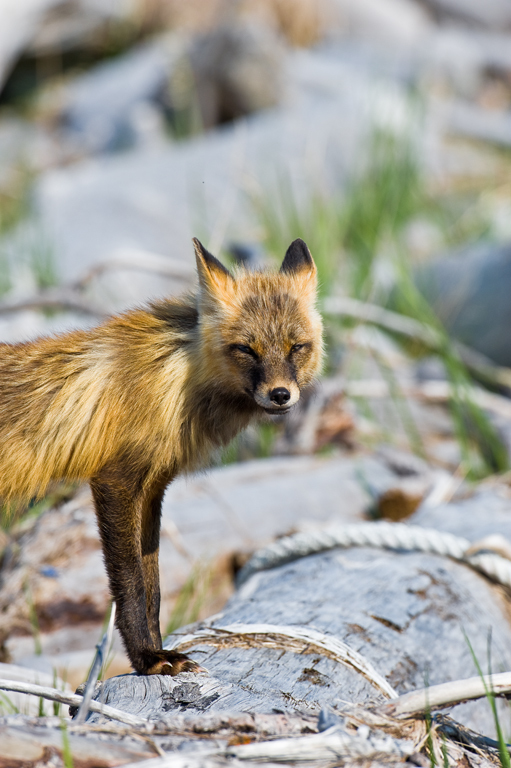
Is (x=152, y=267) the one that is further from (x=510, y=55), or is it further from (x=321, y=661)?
(x=510, y=55)

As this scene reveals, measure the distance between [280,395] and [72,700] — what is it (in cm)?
143

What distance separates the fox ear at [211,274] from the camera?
3395mm

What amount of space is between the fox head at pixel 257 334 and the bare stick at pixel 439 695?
126 centimetres

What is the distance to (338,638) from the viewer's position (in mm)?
3076

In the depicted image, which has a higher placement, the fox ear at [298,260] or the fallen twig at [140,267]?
the fox ear at [298,260]

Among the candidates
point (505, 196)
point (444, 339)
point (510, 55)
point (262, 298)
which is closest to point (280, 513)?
point (444, 339)

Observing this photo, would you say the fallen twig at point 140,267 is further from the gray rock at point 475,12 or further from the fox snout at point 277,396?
the gray rock at point 475,12

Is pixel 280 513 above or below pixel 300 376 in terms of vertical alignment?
below

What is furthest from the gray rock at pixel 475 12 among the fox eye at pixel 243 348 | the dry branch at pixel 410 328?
the fox eye at pixel 243 348

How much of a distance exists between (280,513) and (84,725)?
3.50 metres

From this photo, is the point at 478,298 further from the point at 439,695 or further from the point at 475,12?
the point at 475,12

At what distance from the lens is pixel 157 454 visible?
10.6 feet

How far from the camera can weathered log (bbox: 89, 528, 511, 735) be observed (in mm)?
2631

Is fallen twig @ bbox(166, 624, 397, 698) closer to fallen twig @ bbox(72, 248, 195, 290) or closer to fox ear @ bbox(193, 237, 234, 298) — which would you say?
fox ear @ bbox(193, 237, 234, 298)
